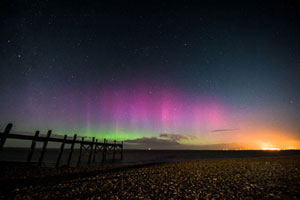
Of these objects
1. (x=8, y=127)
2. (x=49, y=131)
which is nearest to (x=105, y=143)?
(x=49, y=131)

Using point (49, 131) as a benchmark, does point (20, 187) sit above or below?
below

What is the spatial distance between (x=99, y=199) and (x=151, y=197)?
8.38 feet

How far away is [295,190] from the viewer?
332 inches

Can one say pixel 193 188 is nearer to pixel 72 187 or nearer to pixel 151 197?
pixel 151 197

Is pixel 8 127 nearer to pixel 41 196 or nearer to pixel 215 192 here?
pixel 41 196

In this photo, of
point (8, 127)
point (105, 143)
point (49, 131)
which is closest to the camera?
point (8, 127)

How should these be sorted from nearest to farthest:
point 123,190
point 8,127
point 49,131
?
point 123,190
point 8,127
point 49,131

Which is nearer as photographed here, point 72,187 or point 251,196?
point 251,196

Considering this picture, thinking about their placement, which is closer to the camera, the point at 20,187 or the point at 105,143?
the point at 20,187

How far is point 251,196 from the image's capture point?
7.79 meters

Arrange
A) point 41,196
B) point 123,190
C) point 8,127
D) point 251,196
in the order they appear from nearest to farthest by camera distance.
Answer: point 251,196 → point 41,196 → point 123,190 → point 8,127

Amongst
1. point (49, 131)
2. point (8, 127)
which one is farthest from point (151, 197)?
point (49, 131)

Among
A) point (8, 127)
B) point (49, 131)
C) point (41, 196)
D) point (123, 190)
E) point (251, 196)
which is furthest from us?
point (49, 131)

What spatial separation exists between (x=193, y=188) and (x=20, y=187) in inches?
418
